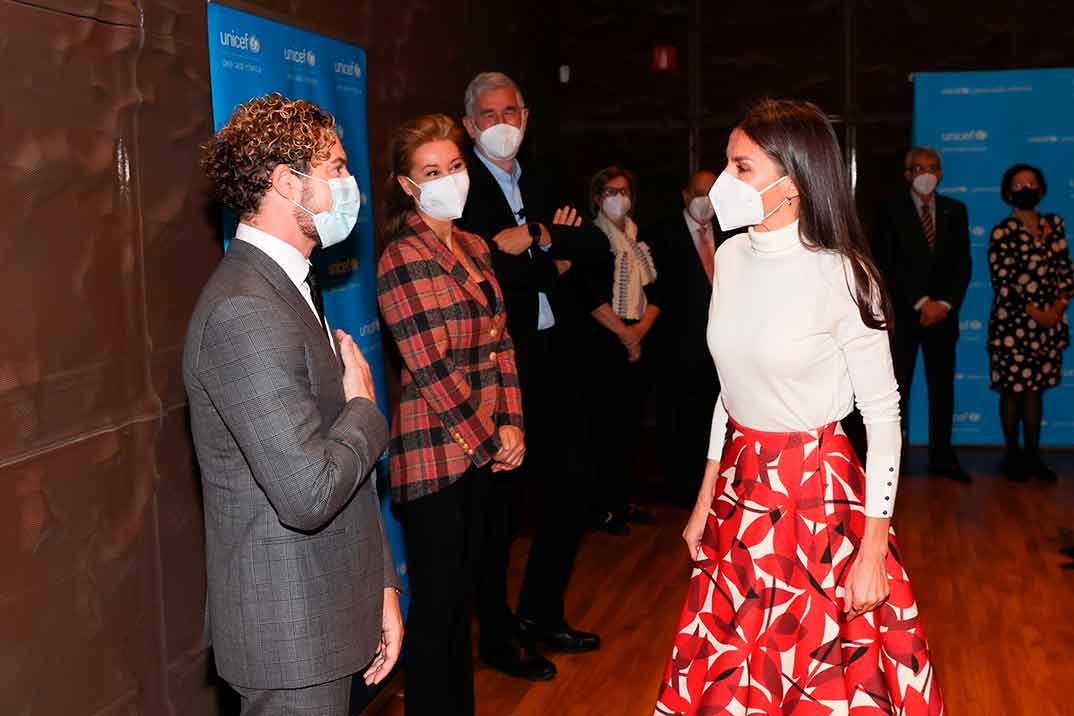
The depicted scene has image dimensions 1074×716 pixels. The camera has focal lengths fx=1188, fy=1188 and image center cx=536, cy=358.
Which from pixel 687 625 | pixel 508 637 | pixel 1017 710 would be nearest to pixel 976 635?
pixel 1017 710

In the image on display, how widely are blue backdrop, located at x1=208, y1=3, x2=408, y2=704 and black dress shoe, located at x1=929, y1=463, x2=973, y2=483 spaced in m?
4.05

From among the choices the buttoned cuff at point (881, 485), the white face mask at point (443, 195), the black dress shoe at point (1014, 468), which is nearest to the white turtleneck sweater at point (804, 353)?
the buttoned cuff at point (881, 485)

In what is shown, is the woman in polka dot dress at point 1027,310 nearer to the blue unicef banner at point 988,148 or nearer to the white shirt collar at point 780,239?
the blue unicef banner at point 988,148

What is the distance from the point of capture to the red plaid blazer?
10.2 ft

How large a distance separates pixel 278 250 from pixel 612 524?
4093mm

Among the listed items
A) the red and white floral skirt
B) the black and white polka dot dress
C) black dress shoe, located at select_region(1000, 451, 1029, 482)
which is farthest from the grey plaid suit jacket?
black dress shoe, located at select_region(1000, 451, 1029, 482)

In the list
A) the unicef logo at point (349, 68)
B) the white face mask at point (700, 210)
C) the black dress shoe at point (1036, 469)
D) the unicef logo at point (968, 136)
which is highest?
the unicef logo at point (968, 136)

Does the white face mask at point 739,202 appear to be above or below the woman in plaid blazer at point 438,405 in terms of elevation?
above

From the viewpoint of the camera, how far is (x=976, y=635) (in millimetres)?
4461

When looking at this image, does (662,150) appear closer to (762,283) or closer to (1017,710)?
(1017,710)

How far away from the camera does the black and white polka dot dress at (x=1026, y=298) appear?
6770 millimetres

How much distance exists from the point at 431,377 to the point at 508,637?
1.37m

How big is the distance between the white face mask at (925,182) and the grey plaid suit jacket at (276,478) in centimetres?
546

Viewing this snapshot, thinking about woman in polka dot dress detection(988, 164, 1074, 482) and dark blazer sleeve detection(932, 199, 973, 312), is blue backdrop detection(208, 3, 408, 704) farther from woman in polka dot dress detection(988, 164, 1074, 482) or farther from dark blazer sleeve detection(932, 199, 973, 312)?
woman in polka dot dress detection(988, 164, 1074, 482)
